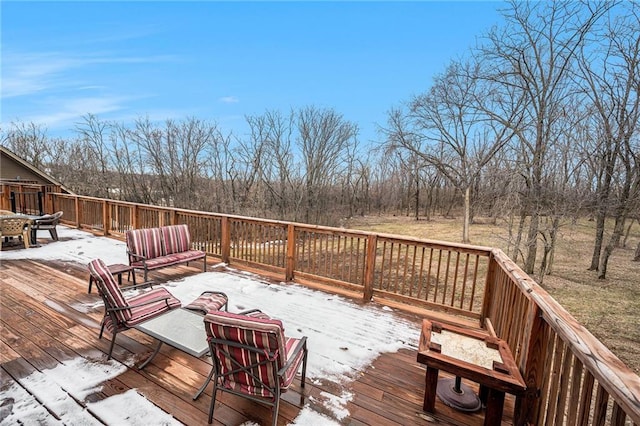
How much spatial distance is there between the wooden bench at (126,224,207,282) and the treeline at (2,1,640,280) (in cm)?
937

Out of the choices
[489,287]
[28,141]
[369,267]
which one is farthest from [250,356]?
[28,141]

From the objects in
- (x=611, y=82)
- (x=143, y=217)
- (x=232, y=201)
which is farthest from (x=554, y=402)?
(x=232, y=201)

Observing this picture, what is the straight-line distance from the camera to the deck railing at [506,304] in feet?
4.00

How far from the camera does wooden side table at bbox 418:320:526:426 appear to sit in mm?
1927

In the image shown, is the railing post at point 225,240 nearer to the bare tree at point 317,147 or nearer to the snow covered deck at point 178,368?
the snow covered deck at point 178,368

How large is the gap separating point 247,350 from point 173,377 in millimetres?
1139

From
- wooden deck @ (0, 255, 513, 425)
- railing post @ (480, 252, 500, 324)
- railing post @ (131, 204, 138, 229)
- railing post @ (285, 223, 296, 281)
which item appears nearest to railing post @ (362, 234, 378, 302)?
wooden deck @ (0, 255, 513, 425)

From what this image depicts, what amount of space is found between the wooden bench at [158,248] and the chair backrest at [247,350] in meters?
3.14

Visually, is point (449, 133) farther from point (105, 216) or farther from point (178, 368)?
point (178, 368)

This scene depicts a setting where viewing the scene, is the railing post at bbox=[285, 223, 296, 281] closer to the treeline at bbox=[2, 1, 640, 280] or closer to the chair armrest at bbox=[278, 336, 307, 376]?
the chair armrest at bbox=[278, 336, 307, 376]

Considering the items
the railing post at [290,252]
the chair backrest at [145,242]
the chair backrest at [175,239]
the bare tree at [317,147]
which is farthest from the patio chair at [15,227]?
the bare tree at [317,147]

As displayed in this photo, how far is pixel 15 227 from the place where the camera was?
6.22m

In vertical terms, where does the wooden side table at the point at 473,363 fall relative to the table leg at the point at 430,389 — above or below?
above

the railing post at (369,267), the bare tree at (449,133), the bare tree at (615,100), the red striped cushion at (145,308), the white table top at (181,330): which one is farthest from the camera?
the bare tree at (449,133)
